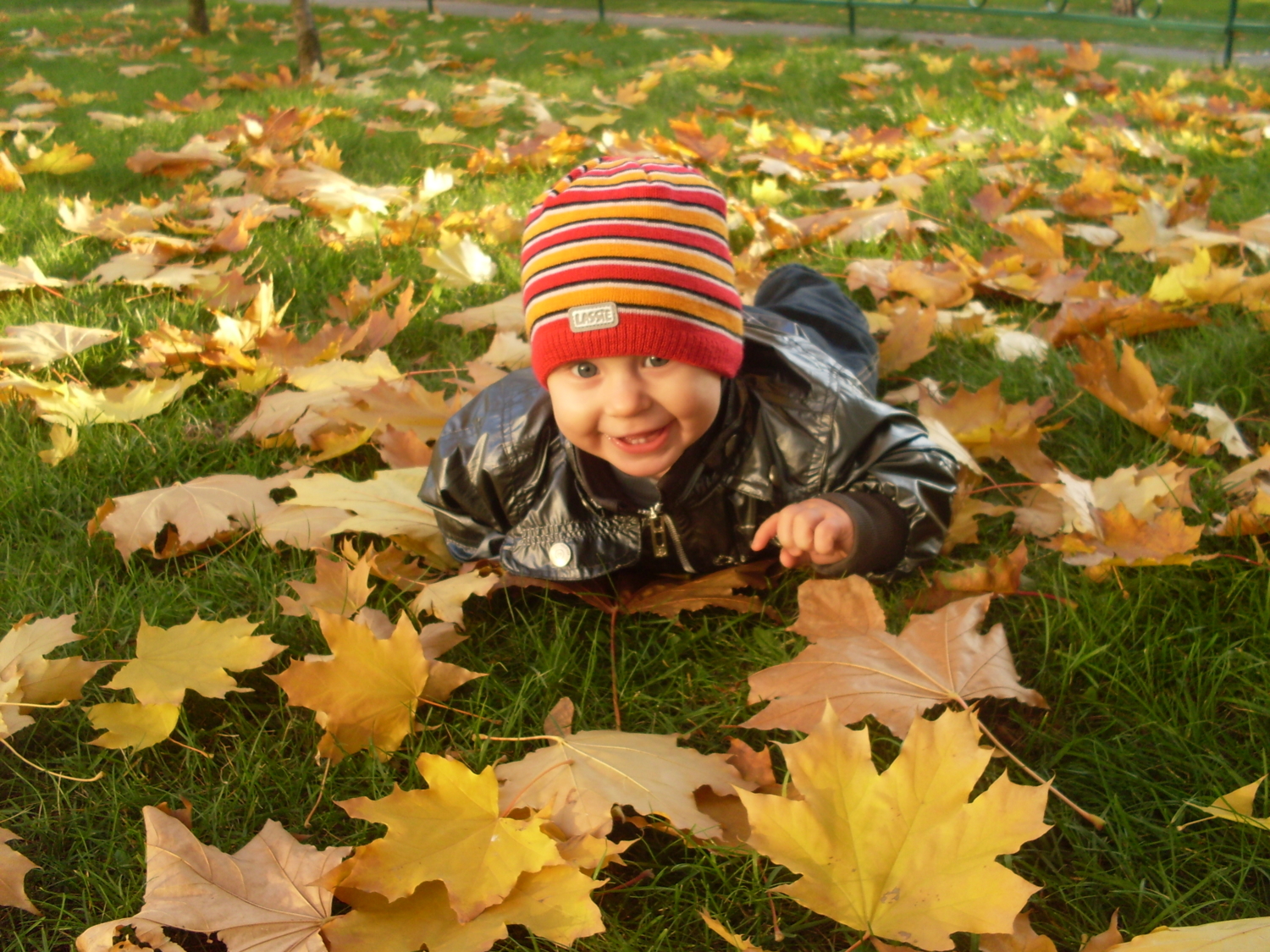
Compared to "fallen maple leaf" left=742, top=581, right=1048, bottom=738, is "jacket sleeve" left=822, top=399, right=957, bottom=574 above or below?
above

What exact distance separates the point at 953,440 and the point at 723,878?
1.01 metres

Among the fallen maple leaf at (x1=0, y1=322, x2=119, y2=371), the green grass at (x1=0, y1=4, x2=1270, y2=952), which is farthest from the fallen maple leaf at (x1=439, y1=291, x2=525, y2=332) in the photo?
the fallen maple leaf at (x1=0, y1=322, x2=119, y2=371)

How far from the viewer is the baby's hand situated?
4.97ft

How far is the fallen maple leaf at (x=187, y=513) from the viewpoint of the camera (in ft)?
5.75

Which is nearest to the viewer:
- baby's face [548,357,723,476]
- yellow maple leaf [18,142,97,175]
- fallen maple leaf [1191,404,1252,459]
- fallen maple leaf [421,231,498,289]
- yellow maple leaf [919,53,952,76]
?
baby's face [548,357,723,476]

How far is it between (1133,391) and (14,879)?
1.98m

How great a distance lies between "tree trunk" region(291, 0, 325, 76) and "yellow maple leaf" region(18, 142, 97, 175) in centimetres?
244

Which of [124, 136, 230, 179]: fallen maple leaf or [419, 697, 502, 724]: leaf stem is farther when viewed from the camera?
[124, 136, 230, 179]: fallen maple leaf

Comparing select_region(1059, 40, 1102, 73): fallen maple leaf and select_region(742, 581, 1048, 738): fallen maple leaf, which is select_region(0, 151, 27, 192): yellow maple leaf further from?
select_region(1059, 40, 1102, 73): fallen maple leaf

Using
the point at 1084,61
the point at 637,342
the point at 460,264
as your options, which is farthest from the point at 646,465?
the point at 1084,61

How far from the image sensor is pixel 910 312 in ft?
7.84

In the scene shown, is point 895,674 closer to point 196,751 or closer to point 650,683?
point 650,683

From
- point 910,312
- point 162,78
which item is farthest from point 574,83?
point 910,312

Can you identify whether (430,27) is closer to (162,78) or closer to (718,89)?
(162,78)
